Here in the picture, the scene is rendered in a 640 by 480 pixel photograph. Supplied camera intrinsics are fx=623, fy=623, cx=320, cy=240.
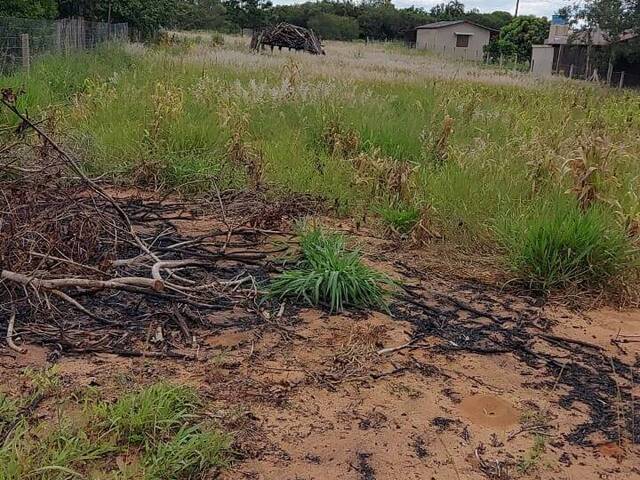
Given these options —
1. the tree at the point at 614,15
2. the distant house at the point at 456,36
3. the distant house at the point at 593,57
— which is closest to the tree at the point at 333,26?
the distant house at the point at 456,36

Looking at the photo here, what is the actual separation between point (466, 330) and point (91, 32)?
13590 millimetres

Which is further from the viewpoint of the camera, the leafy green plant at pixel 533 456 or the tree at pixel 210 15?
the tree at pixel 210 15

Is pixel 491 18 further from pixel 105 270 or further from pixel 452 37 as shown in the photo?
pixel 105 270

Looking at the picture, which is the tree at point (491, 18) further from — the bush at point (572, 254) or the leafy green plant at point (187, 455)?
the leafy green plant at point (187, 455)

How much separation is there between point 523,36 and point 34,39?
3508 cm

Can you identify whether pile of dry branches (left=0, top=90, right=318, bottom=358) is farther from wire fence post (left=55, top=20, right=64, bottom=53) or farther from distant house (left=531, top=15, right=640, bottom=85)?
distant house (left=531, top=15, right=640, bottom=85)

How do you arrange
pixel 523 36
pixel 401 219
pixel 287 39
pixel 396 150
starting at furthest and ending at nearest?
pixel 523 36 → pixel 287 39 → pixel 396 150 → pixel 401 219

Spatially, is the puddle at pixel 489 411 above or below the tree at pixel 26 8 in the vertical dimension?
below

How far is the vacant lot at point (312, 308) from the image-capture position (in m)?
2.01

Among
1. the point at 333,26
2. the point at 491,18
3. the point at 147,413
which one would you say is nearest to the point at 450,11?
the point at 491,18

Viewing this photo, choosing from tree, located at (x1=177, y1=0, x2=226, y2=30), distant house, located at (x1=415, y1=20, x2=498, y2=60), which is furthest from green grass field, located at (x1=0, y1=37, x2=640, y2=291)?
tree, located at (x1=177, y1=0, x2=226, y2=30)

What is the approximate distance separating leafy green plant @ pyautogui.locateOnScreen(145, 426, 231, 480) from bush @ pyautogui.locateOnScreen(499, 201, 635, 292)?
2177 mm

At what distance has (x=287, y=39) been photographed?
789 inches

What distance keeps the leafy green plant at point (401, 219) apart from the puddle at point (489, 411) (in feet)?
6.36
